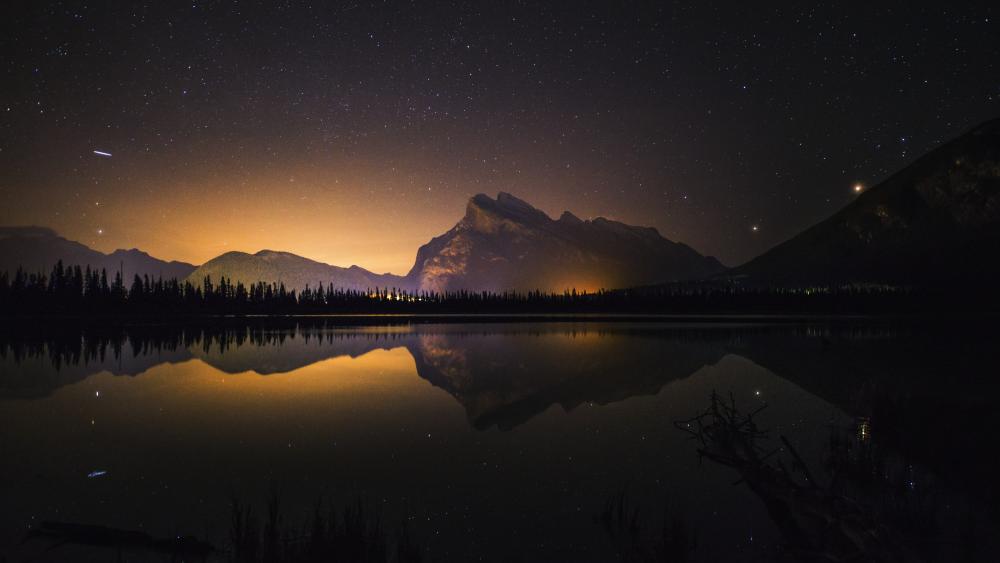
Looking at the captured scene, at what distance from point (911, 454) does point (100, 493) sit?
63.0 feet

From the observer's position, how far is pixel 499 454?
15.2 m

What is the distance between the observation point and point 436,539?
971cm

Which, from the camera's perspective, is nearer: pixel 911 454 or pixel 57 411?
pixel 911 454

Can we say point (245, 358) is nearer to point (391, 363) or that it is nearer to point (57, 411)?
point (391, 363)

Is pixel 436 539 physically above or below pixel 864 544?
below

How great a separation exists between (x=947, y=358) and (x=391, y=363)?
34.4 meters

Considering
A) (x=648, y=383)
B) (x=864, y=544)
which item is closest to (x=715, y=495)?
(x=864, y=544)

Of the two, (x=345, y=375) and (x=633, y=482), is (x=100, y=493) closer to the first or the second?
(x=633, y=482)

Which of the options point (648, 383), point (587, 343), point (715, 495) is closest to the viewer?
point (715, 495)

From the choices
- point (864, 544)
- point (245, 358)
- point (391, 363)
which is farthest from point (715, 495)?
point (245, 358)

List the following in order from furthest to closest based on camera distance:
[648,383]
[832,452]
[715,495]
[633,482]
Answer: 1. [648,383]
2. [832,452]
3. [633,482]
4. [715,495]

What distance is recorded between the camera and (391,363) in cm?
3622

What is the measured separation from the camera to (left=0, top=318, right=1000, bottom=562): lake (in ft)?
32.4

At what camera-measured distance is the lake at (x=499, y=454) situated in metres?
9.87
